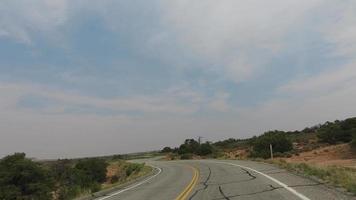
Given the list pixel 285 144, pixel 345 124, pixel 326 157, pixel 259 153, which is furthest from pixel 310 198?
pixel 345 124

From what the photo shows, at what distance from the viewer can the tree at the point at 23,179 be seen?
122ft

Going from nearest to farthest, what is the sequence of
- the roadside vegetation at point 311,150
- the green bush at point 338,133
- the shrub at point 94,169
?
the roadside vegetation at point 311,150 → the shrub at point 94,169 → the green bush at point 338,133

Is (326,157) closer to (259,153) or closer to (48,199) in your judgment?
(259,153)

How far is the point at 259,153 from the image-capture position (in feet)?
205

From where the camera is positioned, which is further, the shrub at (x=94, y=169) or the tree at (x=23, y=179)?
the shrub at (x=94, y=169)

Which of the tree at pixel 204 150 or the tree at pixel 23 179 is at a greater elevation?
the tree at pixel 204 150

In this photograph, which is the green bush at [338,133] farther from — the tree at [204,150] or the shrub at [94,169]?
the shrub at [94,169]

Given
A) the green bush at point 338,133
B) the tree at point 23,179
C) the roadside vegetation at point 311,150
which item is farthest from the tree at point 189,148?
the tree at point 23,179

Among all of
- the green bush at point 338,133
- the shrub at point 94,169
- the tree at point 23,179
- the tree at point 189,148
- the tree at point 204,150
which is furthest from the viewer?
the tree at point 189,148

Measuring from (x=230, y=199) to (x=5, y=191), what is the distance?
82.7ft

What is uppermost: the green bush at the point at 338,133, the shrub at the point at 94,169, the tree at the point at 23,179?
the green bush at the point at 338,133

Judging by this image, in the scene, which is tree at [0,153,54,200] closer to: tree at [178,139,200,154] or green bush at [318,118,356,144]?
green bush at [318,118,356,144]

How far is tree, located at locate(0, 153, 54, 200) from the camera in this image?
37.2m

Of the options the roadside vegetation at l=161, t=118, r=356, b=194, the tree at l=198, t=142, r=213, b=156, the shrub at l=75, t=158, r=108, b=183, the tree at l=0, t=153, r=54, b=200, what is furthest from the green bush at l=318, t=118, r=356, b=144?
the tree at l=0, t=153, r=54, b=200
